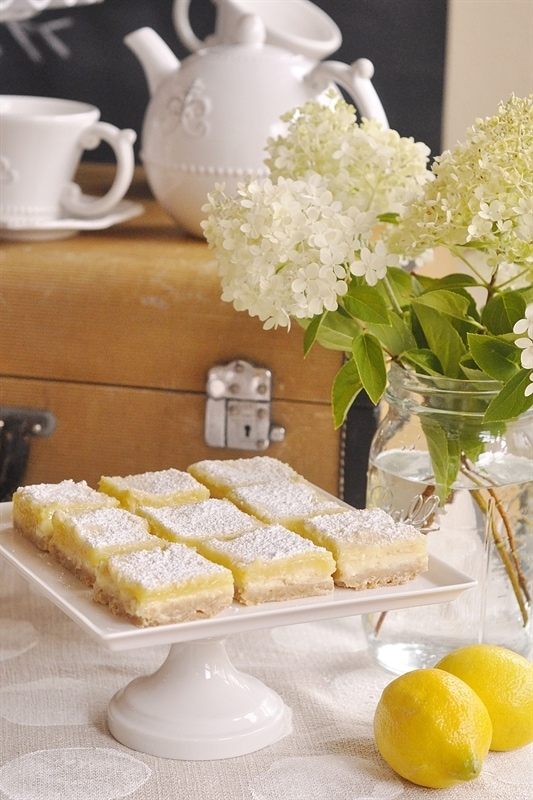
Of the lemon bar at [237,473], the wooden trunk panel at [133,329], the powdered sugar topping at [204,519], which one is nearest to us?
the powdered sugar topping at [204,519]

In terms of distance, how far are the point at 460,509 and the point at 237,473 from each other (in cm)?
19

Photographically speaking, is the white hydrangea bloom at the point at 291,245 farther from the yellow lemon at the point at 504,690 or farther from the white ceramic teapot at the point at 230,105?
the white ceramic teapot at the point at 230,105

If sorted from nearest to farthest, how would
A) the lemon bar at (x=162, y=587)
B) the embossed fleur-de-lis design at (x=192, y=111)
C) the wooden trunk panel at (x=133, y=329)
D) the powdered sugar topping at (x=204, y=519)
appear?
1. the lemon bar at (x=162, y=587)
2. the powdered sugar topping at (x=204, y=519)
3. the wooden trunk panel at (x=133, y=329)
4. the embossed fleur-de-lis design at (x=192, y=111)

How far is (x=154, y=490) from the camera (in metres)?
0.87

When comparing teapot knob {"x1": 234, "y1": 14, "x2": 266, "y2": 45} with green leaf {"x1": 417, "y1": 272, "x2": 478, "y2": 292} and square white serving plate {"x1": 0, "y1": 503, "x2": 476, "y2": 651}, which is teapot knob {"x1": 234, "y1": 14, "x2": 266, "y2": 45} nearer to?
green leaf {"x1": 417, "y1": 272, "x2": 478, "y2": 292}

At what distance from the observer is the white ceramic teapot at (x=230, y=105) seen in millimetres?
1210

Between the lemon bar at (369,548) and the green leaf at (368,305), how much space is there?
0.50ft

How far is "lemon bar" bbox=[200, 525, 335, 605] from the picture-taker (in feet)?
2.40

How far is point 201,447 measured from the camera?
1143 mm

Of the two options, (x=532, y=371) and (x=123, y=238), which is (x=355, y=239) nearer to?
(x=532, y=371)

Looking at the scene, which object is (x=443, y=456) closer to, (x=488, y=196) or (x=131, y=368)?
(x=488, y=196)

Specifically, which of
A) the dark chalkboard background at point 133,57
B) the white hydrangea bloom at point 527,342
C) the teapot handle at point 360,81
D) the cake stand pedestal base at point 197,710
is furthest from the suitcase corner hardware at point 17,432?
the dark chalkboard background at point 133,57

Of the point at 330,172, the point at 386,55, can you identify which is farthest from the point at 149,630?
the point at 386,55

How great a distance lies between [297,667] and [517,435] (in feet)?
0.90
